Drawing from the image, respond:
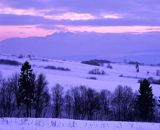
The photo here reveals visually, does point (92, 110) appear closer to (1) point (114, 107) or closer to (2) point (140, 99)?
(1) point (114, 107)

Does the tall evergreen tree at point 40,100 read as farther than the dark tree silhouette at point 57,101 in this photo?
No

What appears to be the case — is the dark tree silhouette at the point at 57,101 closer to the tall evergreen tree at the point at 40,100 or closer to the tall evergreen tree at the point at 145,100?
the tall evergreen tree at the point at 40,100

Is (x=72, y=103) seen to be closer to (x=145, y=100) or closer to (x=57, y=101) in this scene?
(x=57, y=101)

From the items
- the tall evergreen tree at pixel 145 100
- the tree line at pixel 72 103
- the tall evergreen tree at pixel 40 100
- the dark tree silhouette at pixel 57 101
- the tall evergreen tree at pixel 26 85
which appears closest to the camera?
the tall evergreen tree at pixel 26 85

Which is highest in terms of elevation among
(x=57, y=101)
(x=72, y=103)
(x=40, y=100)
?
(x=40, y=100)

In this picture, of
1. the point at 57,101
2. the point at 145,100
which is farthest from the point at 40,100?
the point at 145,100

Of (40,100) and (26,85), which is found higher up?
(26,85)

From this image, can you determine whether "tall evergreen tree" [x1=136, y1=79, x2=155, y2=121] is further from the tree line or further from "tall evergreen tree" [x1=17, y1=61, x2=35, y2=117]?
"tall evergreen tree" [x1=17, y1=61, x2=35, y2=117]

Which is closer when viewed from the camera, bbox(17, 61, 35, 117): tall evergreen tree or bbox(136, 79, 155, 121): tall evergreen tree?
bbox(17, 61, 35, 117): tall evergreen tree

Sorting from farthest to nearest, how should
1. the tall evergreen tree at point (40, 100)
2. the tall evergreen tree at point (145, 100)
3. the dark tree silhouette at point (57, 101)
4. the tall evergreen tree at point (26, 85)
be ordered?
the dark tree silhouette at point (57, 101)
the tall evergreen tree at point (40, 100)
the tall evergreen tree at point (145, 100)
the tall evergreen tree at point (26, 85)

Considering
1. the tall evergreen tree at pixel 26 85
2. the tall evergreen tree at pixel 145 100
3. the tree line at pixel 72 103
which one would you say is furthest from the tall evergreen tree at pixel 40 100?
the tall evergreen tree at pixel 145 100

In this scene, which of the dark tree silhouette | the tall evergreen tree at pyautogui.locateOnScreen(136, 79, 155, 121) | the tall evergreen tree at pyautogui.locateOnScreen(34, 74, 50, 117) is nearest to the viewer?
the tall evergreen tree at pyautogui.locateOnScreen(136, 79, 155, 121)

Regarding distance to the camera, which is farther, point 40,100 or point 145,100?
point 40,100

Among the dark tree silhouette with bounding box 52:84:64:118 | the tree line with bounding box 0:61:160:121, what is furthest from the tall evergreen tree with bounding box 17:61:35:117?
the dark tree silhouette with bounding box 52:84:64:118
